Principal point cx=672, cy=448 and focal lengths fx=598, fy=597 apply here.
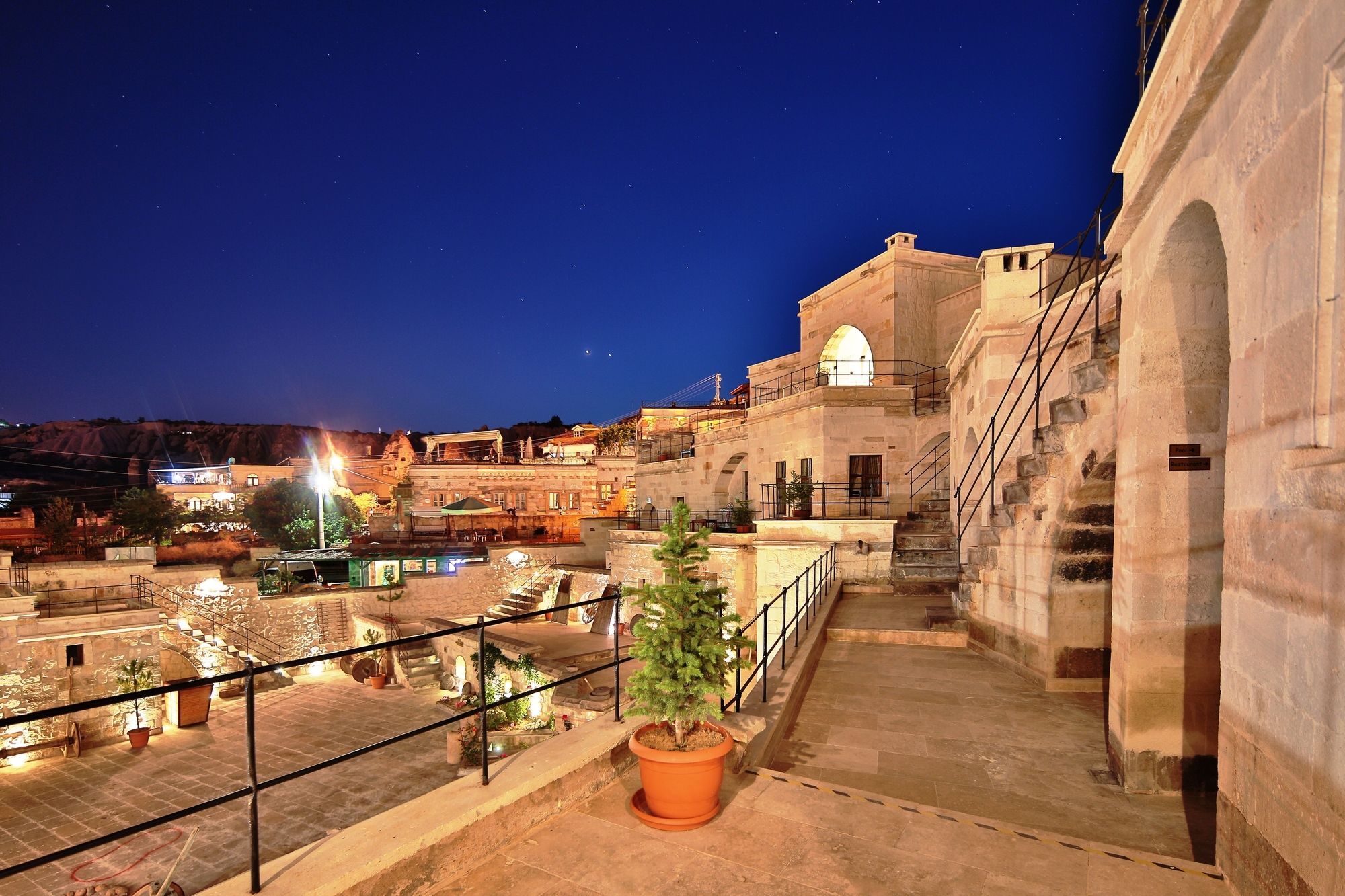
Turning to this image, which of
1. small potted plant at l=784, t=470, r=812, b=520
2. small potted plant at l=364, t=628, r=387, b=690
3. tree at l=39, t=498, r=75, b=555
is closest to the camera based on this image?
small potted plant at l=784, t=470, r=812, b=520

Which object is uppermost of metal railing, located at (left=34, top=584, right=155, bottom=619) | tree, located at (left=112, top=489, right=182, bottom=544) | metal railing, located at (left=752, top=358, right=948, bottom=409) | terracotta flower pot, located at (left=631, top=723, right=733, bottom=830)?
metal railing, located at (left=752, top=358, right=948, bottom=409)

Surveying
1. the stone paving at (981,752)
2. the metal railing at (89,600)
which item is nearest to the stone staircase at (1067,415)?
the stone paving at (981,752)

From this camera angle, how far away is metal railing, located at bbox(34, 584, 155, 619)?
17953 millimetres

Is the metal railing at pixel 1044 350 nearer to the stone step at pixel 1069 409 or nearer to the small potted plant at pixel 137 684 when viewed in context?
the stone step at pixel 1069 409

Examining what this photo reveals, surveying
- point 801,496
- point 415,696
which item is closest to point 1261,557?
point 801,496

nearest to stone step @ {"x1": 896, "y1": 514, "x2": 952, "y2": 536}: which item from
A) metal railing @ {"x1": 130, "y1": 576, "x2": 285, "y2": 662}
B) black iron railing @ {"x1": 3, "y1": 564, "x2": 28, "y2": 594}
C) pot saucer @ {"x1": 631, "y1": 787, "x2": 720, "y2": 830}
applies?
pot saucer @ {"x1": 631, "y1": 787, "x2": 720, "y2": 830}

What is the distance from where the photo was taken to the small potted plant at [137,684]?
1459 centimetres

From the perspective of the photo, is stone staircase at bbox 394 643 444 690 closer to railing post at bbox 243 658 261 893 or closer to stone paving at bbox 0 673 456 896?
stone paving at bbox 0 673 456 896

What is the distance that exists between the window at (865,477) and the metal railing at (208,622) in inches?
755

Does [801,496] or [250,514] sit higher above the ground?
[801,496]

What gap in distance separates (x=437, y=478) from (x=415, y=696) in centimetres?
1656

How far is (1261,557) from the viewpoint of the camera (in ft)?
7.78

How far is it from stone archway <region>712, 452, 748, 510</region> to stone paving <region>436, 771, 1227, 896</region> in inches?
784

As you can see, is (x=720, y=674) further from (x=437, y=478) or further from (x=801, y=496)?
(x=437, y=478)
